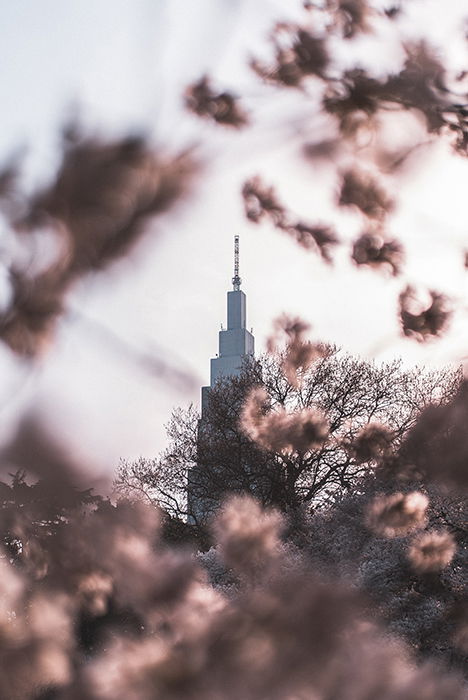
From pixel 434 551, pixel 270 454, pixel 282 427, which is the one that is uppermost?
pixel 270 454

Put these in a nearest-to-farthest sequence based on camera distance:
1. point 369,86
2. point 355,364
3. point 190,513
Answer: point 369,86 → point 355,364 → point 190,513

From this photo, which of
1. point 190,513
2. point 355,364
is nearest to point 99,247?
point 355,364

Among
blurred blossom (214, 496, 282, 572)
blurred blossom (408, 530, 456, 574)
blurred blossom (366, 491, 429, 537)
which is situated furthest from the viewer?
blurred blossom (408, 530, 456, 574)

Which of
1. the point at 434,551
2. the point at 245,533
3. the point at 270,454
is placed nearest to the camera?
the point at 245,533

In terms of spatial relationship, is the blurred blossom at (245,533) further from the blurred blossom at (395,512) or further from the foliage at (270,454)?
the foliage at (270,454)

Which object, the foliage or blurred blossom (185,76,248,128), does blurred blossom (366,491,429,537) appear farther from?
the foliage

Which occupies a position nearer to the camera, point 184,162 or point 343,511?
point 184,162

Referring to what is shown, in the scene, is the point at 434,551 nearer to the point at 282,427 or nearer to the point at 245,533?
the point at 282,427

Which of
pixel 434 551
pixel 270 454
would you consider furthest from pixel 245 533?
pixel 270 454

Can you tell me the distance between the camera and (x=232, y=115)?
139 centimetres

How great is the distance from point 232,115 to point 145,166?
0.37m

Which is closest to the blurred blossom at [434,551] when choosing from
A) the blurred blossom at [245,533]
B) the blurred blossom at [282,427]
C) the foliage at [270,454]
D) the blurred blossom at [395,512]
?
the blurred blossom at [395,512]

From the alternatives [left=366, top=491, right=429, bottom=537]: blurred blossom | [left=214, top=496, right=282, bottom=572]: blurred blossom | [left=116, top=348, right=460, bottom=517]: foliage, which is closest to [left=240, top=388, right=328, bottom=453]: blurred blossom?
[left=366, top=491, right=429, bottom=537]: blurred blossom

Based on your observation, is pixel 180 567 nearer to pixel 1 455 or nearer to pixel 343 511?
pixel 1 455
